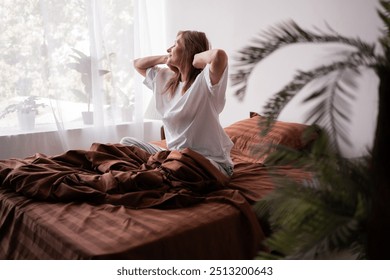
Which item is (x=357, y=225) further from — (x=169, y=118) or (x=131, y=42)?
(x=131, y=42)

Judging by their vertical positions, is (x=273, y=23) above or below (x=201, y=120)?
above

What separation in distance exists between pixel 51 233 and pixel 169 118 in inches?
35.3

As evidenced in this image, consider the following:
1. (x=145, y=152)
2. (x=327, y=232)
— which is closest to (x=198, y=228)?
(x=327, y=232)

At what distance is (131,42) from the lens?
345cm

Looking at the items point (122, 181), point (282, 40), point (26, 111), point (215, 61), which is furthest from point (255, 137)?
point (26, 111)

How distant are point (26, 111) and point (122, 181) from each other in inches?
71.6

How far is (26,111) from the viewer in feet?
9.53

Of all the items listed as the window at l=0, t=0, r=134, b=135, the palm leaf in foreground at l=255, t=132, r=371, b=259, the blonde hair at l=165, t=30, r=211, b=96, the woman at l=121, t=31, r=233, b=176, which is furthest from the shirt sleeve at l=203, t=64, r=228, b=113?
the window at l=0, t=0, r=134, b=135

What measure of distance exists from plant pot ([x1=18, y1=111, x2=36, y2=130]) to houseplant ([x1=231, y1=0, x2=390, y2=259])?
2.64 m

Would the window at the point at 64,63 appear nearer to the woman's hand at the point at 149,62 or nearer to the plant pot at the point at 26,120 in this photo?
the plant pot at the point at 26,120

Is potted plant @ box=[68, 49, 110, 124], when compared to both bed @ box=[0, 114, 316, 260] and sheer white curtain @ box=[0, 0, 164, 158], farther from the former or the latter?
bed @ box=[0, 114, 316, 260]

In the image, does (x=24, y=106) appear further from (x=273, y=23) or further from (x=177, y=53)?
(x=273, y=23)
